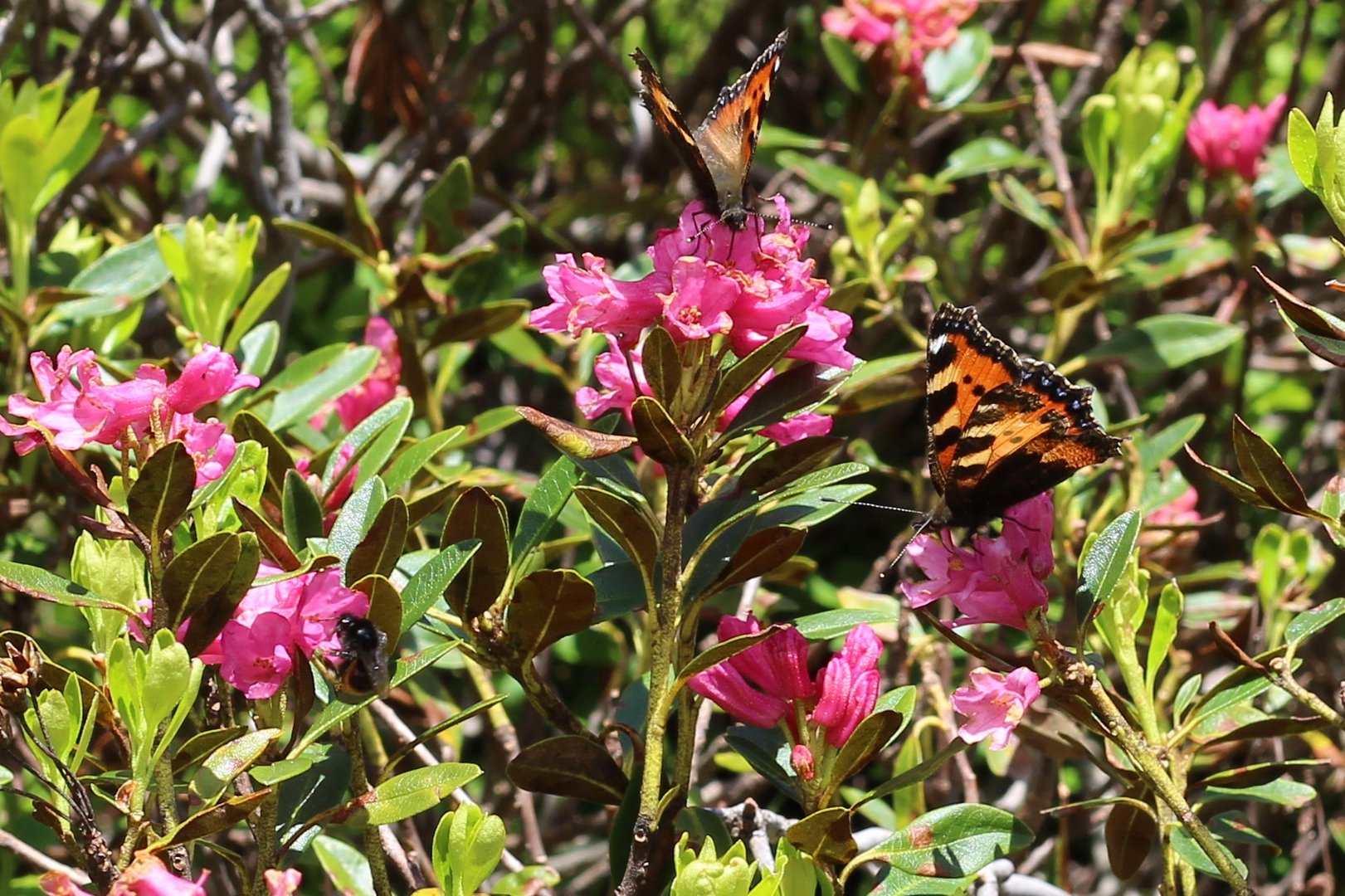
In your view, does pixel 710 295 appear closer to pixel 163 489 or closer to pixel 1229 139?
pixel 163 489

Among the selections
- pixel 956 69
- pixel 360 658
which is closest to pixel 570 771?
pixel 360 658

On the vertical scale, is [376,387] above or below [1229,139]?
below

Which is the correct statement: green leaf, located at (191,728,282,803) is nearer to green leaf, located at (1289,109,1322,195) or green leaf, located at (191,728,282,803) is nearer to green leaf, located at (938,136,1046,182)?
green leaf, located at (1289,109,1322,195)

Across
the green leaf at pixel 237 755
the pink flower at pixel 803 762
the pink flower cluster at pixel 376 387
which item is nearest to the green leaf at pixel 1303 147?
the pink flower at pixel 803 762

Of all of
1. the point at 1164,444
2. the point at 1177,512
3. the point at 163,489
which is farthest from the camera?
the point at 1177,512

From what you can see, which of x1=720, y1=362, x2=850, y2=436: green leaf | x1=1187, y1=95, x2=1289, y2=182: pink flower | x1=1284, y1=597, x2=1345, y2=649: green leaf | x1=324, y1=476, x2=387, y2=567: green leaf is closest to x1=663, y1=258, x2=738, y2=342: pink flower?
x1=720, y1=362, x2=850, y2=436: green leaf
